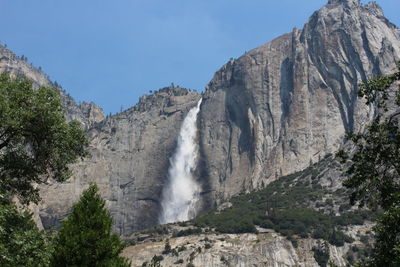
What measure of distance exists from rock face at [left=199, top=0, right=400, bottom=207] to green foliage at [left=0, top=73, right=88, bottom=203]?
149 m

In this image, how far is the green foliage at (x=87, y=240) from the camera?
79.6 feet

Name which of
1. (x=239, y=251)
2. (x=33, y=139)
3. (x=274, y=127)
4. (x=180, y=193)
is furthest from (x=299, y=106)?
(x=33, y=139)

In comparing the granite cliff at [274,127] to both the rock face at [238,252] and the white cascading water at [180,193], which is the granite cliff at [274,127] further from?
the rock face at [238,252]

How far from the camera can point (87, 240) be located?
24734 millimetres

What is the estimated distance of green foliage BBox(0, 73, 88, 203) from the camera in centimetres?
2872

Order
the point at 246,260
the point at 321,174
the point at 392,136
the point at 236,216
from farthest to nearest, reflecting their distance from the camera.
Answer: the point at 321,174, the point at 236,216, the point at 246,260, the point at 392,136

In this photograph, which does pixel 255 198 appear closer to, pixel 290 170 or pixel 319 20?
pixel 290 170

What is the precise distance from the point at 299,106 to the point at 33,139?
160m

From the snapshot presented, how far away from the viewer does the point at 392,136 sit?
89.7 ft

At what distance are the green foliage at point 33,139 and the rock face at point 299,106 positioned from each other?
149 meters

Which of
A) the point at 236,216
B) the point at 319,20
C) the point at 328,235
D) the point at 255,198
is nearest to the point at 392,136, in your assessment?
the point at 328,235

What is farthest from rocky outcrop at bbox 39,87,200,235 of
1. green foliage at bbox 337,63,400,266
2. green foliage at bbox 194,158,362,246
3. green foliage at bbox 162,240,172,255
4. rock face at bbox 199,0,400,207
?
green foliage at bbox 337,63,400,266

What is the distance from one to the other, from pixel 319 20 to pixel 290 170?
61.6m

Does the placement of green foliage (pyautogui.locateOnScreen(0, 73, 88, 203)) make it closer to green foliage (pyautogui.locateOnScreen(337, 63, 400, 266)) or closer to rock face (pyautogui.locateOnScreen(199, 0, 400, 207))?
green foliage (pyautogui.locateOnScreen(337, 63, 400, 266))
